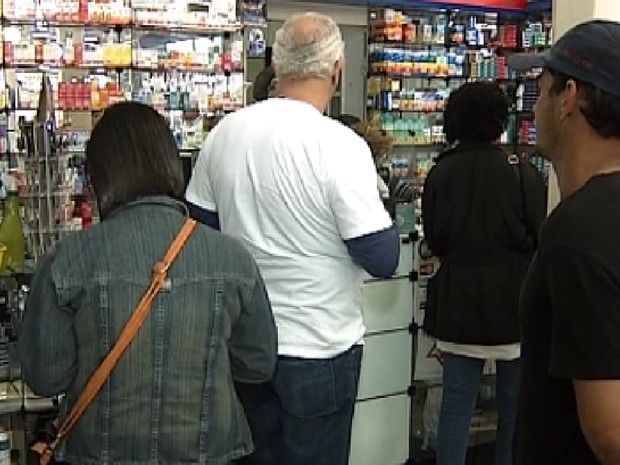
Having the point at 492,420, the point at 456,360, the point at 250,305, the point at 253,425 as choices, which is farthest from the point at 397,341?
the point at 250,305

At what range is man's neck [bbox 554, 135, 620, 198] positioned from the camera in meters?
1.40

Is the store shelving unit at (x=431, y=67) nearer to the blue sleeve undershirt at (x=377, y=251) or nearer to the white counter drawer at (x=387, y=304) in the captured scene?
the white counter drawer at (x=387, y=304)

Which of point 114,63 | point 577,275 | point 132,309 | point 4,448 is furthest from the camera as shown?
point 114,63

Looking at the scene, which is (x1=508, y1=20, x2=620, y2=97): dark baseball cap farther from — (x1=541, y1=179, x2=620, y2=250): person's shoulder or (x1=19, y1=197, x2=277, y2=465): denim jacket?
(x1=19, y1=197, x2=277, y2=465): denim jacket

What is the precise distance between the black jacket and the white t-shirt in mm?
1099

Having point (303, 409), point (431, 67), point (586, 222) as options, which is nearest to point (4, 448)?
point (303, 409)

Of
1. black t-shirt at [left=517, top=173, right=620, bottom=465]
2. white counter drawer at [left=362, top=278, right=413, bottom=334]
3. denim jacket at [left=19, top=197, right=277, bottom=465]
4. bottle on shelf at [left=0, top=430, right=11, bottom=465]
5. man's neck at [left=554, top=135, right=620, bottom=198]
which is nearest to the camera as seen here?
black t-shirt at [left=517, top=173, right=620, bottom=465]

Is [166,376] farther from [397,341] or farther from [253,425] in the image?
[397,341]

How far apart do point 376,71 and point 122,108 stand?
5252mm

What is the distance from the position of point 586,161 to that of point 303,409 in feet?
3.53

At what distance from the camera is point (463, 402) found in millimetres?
3416

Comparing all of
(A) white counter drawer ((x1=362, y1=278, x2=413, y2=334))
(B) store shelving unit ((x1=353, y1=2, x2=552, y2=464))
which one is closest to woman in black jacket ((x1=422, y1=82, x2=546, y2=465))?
(A) white counter drawer ((x1=362, y1=278, x2=413, y2=334))

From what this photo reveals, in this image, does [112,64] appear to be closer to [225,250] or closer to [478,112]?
[478,112]

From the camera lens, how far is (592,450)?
4.42 ft
